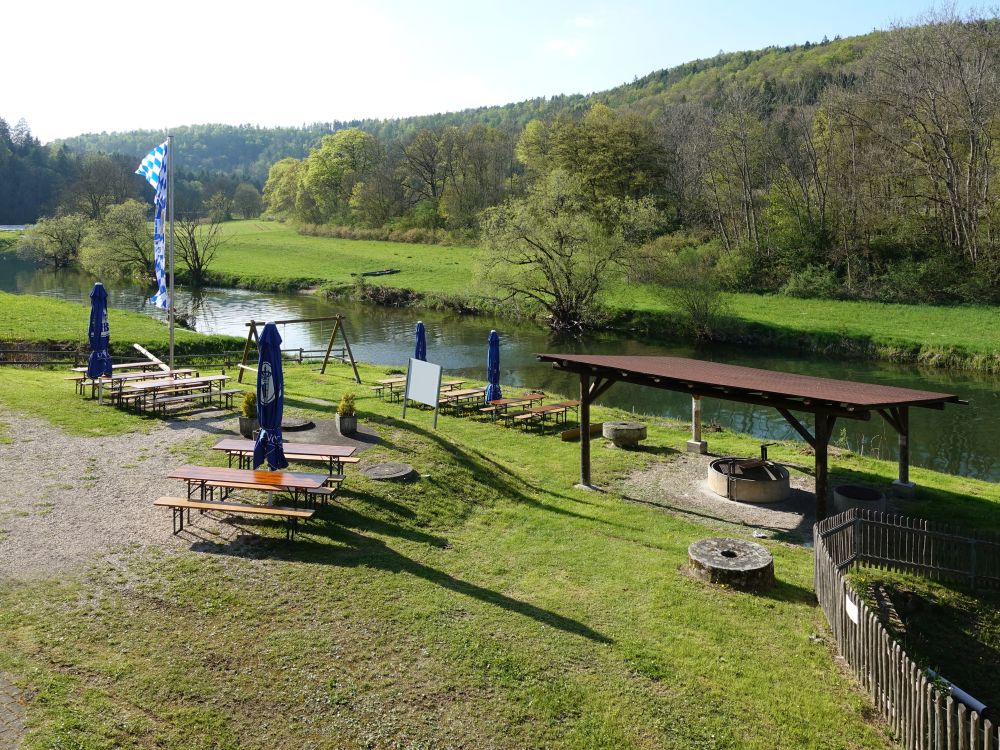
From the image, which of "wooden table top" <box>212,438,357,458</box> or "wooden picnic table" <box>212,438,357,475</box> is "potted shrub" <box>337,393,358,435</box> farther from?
"wooden table top" <box>212,438,357,458</box>

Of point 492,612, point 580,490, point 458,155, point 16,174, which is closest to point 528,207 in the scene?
point 580,490

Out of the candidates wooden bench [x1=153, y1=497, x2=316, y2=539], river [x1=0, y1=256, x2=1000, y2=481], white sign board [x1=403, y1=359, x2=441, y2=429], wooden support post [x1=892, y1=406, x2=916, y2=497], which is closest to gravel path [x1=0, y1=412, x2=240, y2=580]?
wooden bench [x1=153, y1=497, x2=316, y2=539]

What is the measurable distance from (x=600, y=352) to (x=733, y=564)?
98.9 ft

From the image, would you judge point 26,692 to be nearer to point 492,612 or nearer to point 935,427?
point 492,612

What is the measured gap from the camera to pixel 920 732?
24.6 feet

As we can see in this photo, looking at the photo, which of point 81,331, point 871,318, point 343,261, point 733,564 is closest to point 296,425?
point 733,564

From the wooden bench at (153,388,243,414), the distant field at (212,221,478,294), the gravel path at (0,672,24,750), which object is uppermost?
the distant field at (212,221,478,294)

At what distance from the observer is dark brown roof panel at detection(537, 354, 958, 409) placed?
1405cm

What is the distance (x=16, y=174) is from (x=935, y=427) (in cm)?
16300

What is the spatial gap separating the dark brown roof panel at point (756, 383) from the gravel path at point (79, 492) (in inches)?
335

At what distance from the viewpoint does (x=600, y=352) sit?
41688mm

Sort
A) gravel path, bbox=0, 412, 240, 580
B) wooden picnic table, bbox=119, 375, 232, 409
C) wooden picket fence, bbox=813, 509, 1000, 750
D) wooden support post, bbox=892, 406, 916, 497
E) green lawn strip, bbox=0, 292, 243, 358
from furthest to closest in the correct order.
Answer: green lawn strip, bbox=0, 292, 243, 358
wooden picnic table, bbox=119, 375, 232, 409
wooden support post, bbox=892, 406, 916, 497
gravel path, bbox=0, 412, 240, 580
wooden picket fence, bbox=813, 509, 1000, 750

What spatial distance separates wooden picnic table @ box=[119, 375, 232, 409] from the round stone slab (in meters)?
7.23

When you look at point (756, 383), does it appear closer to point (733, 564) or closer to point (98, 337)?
point (733, 564)
